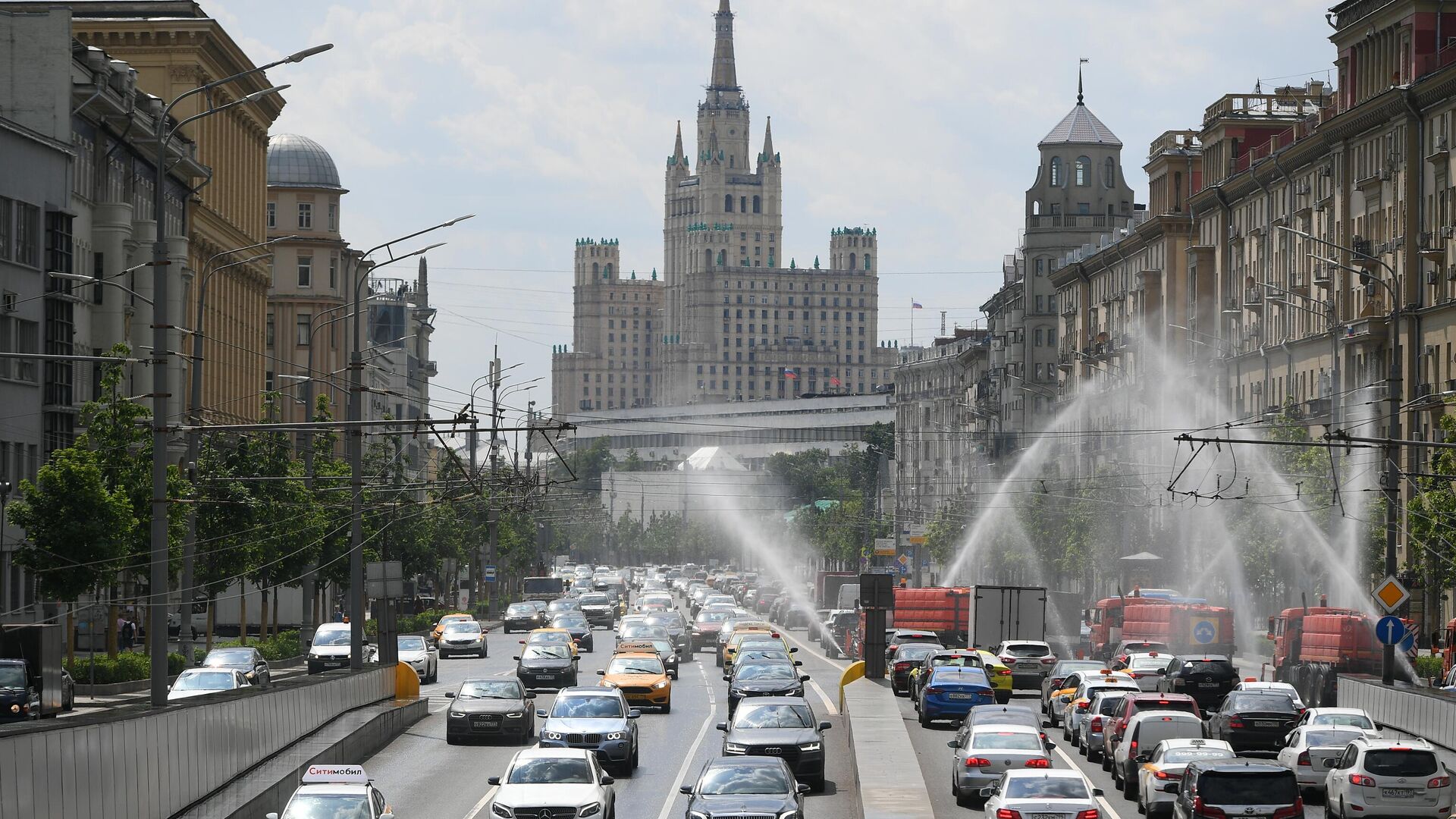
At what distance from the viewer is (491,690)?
138 feet

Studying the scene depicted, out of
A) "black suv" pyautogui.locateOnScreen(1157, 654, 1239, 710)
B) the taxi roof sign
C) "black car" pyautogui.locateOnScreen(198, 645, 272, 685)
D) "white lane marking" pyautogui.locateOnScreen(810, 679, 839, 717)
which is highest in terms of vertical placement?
the taxi roof sign

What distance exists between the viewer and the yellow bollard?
158 ft

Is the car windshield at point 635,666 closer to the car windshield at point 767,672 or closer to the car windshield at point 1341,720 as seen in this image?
the car windshield at point 767,672

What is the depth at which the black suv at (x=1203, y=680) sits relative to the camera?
48625 mm

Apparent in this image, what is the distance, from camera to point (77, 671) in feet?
166

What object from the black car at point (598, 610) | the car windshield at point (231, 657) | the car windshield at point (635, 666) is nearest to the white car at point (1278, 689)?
the car windshield at point (635, 666)

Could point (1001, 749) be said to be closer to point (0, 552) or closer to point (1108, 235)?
point (0, 552)

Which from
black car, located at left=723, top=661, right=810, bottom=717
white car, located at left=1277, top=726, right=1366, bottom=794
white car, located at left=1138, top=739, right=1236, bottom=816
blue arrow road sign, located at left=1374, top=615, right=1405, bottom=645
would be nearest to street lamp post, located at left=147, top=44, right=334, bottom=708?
white car, located at left=1138, top=739, right=1236, bottom=816

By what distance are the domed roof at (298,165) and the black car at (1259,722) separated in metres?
93.4

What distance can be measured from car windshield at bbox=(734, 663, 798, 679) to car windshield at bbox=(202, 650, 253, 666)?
436 inches

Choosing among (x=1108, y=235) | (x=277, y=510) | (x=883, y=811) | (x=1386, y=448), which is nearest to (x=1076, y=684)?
(x=1386, y=448)

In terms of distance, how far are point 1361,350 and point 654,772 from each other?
159 ft

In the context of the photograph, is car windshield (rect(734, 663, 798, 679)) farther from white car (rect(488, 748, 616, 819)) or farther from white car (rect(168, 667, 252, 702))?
white car (rect(488, 748, 616, 819))

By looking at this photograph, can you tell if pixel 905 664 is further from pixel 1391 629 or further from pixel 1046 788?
pixel 1046 788
